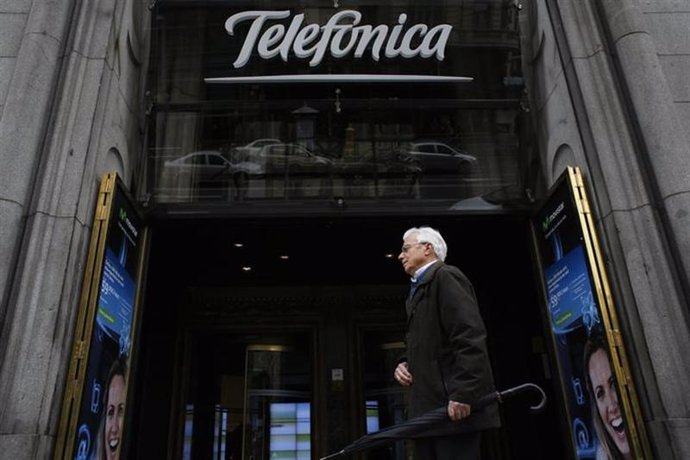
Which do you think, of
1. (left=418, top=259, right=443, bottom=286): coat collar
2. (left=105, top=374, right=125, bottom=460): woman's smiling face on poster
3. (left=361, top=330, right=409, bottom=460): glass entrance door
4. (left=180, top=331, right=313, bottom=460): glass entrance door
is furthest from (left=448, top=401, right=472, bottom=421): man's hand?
(left=180, top=331, right=313, bottom=460): glass entrance door

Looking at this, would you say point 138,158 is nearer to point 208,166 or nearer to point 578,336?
point 208,166

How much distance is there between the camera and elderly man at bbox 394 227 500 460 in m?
3.18

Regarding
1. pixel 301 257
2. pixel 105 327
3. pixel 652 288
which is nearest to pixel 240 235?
pixel 301 257

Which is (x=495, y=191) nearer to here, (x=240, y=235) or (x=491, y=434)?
(x=240, y=235)

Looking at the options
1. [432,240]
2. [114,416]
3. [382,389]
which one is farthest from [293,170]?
[382,389]

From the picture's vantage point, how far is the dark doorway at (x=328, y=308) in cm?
900

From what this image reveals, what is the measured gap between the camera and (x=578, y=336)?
574 cm

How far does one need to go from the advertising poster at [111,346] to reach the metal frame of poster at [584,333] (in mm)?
4526

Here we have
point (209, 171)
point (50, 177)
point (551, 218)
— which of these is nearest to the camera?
point (50, 177)

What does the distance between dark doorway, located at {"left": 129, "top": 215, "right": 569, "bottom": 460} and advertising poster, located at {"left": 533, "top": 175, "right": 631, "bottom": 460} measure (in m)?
1.92

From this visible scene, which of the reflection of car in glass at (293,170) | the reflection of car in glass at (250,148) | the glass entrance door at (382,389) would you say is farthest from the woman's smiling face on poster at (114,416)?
the glass entrance door at (382,389)

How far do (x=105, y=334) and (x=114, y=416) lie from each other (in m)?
0.92

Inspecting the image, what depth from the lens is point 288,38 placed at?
7086mm

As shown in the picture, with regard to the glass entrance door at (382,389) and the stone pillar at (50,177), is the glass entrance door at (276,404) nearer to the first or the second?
the glass entrance door at (382,389)
